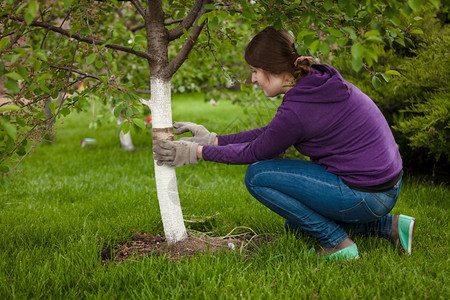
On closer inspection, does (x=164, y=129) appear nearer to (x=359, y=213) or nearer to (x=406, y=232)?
(x=359, y=213)

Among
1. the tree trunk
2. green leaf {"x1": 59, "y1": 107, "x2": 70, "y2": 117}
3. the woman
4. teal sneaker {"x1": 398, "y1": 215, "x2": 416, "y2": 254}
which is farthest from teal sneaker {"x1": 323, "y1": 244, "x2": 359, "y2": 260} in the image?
green leaf {"x1": 59, "y1": 107, "x2": 70, "y2": 117}

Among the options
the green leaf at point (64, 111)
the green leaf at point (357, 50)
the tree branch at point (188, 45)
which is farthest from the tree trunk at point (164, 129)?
the green leaf at point (357, 50)

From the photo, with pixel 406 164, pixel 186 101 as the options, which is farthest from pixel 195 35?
pixel 186 101

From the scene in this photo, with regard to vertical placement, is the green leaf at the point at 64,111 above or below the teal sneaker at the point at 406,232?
above

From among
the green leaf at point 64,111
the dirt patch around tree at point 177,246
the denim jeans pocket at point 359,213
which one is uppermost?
the green leaf at point 64,111

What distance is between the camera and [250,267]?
2328mm

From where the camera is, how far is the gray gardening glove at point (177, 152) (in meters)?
2.34

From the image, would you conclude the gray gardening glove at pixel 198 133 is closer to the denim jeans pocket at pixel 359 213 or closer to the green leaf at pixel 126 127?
the green leaf at pixel 126 127

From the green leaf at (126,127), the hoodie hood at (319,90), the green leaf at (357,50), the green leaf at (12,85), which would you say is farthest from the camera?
the hoodie hood at (319,90)

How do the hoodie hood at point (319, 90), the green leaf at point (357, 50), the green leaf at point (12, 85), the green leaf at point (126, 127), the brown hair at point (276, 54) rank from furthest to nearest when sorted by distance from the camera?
the brown hair at point (276, 54), the hoodie hood at point (319, 90), the green leaf at point (126, 127), the green leaf at point (12, 85), the green leaf at point (357, 50)

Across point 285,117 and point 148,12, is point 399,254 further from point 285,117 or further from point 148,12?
point 148,12

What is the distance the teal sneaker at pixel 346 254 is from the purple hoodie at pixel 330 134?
1.34 feet

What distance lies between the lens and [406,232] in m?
2.56

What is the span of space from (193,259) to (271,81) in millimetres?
1067
